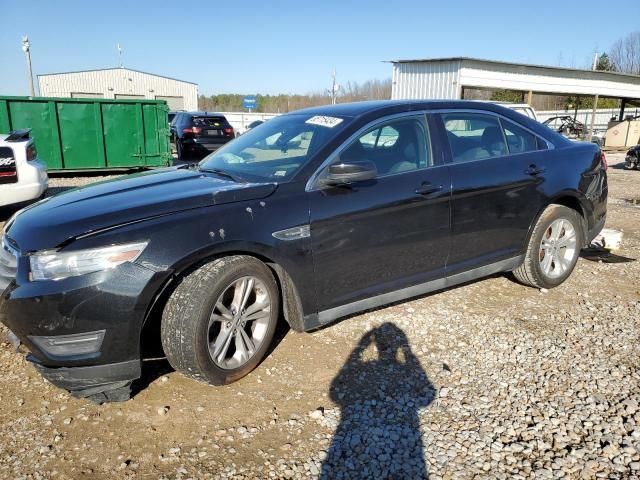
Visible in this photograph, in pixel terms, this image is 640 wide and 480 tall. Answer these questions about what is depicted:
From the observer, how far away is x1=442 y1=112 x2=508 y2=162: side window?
12.6 feet

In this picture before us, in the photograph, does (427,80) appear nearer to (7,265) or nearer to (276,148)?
(276,148)

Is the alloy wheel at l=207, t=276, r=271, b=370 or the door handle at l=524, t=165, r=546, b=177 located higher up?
the door handle at l=524, t=165, r=546, b=177

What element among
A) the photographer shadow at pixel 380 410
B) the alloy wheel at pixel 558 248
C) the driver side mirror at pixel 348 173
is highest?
the driver side mirror at pixel 348 173

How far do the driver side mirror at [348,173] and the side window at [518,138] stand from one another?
1.63 metres

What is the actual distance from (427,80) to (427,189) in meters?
15.5

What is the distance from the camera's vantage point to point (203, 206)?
9.25 ft

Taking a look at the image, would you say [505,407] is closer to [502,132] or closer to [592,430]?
[592,430]

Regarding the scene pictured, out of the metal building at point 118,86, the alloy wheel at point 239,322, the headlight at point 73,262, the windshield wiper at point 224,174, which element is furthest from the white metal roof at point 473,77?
the metal building at point 118,86

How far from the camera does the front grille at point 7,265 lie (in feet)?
8.70

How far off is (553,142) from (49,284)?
4.14 metres

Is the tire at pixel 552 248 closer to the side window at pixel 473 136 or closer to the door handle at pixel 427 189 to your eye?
the side window at pixel 473 136

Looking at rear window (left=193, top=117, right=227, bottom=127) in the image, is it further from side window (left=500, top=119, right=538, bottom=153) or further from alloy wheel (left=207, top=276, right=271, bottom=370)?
alloy wheel (left=207, top=276, right=271, bottom=370)

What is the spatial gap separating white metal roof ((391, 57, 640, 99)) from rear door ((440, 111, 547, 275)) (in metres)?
13.8

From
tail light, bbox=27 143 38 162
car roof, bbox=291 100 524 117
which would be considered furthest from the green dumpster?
car roof, bbox=291 100 524 117
